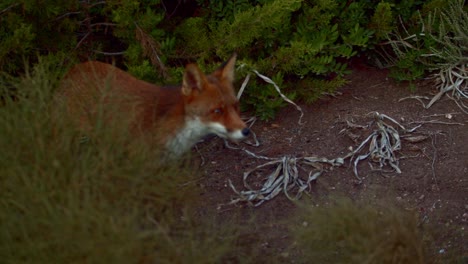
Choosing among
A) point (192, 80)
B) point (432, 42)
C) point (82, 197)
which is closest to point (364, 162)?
point (432, 42)

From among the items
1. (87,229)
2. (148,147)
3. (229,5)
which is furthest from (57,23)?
(87,229)

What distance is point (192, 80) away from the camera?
5137 millimetres

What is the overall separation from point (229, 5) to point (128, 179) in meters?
2.96

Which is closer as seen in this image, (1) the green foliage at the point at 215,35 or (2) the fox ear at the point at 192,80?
(2) the fox ear at the point at 192,80

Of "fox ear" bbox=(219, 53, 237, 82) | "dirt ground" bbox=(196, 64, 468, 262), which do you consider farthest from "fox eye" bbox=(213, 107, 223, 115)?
"dirt ground" bbox=(196, 64, 468, 262)

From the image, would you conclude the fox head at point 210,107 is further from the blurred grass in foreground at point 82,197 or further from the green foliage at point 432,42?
the green foliage at point 432,42

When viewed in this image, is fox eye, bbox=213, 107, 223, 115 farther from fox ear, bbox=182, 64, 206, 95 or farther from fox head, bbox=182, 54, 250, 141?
fox ear, bbox=182, 64, 206, 95

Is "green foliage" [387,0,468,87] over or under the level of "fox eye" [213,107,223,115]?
under

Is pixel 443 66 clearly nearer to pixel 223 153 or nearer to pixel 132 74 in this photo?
pixel 223 153

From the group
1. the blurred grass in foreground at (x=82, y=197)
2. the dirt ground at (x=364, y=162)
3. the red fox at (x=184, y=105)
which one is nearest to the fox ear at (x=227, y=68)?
the red fox at (x=184, y=105)

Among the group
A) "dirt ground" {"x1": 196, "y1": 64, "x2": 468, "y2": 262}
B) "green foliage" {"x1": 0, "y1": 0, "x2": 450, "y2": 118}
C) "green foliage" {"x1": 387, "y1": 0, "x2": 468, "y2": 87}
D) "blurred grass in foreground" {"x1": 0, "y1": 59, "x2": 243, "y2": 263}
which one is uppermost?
"blurred grass in foreground" {"x1": 0, "y1": 59, "x2": 243, "y2": 263}

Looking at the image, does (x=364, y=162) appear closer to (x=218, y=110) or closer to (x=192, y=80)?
(x=218, y=110)

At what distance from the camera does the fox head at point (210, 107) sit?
16.8 feet

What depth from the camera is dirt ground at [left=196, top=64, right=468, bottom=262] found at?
5.14 m
